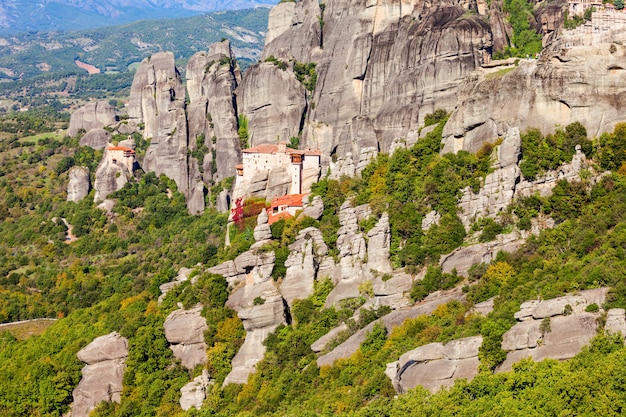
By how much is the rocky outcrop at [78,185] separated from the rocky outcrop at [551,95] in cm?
5562

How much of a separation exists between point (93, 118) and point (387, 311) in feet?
258

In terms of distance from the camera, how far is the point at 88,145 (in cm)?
12012

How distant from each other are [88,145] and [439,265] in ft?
239

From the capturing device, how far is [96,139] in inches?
4727

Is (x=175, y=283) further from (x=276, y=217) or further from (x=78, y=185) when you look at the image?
(x=78, y=185)

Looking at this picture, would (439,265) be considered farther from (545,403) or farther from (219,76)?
(219,76)

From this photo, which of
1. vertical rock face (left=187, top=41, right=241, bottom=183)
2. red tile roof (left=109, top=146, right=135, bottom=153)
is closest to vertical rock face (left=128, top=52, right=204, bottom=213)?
vertical rock face (left=187, top=41, right=241, bottom=183)

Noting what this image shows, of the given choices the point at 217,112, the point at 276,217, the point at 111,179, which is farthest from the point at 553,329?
the point at 111,179

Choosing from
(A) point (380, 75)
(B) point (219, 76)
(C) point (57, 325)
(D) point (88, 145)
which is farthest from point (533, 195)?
(D) point (88, 145)

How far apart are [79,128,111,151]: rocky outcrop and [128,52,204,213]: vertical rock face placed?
154 inches

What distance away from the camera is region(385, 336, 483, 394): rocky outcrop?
44656 mm

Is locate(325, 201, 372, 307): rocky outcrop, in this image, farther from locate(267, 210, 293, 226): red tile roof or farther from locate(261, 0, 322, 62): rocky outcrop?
locate(261, 0, 322, 62): rocky outcrop

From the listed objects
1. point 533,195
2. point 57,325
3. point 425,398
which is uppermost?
point 533,195

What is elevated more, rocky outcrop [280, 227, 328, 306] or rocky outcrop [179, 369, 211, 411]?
rocky outcrop [280, 227, 328, 306]
